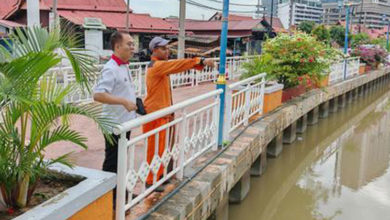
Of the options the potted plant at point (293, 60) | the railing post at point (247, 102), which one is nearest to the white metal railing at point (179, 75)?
the potted plant at point (293, 60)

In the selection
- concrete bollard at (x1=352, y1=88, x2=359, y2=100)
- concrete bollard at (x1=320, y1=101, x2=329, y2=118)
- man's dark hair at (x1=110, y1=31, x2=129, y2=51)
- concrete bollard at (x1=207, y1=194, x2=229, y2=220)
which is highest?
man's dark hair at (x1=110, y1=31, x2=129, y2=51)

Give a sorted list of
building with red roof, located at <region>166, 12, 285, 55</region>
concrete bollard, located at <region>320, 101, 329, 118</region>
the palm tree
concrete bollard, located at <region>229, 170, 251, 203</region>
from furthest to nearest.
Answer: building with red roof, located at <region>166, 12, 285, 55</region> < concrete bollard, located at <region>320, 101, 329, 118</region> < concrete bollard, located at <region>229, 170, 251, 203</region> < the palm tree

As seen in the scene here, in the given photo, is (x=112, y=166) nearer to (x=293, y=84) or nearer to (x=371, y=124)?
(x=293, y=84)

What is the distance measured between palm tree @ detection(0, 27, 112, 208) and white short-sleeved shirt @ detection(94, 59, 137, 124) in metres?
0.48

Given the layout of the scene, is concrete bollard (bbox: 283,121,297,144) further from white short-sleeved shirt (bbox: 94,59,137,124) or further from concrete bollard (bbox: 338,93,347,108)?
white short-sleeved shirt (bbox: 94,59,137,124)

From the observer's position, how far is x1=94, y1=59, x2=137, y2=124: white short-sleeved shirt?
2746 millimetres

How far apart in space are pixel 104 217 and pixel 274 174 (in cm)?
501

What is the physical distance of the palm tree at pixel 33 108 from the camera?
6.11 ft

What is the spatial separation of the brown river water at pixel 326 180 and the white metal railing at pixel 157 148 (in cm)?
170

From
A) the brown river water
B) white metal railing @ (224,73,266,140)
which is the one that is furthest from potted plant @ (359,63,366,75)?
white metal railing @ (224,73,266,140)

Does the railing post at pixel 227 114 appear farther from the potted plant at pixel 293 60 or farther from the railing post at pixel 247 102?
the potted plant at pixel 293 60

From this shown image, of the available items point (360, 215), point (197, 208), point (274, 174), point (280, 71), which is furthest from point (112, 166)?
point (280, 71)

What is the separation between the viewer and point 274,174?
6906mm

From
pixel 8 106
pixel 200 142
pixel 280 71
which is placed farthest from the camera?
pixel 280 71
